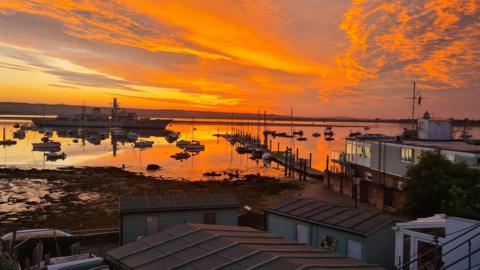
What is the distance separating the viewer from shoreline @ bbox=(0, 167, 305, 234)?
3338cm

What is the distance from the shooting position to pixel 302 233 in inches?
818

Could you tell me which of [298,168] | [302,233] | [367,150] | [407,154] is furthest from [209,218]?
[298,168]

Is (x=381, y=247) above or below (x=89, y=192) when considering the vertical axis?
above

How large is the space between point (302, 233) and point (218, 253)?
1078cm

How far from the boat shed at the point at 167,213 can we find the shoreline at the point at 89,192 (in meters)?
10.1

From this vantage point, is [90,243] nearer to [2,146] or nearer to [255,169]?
[255,169]

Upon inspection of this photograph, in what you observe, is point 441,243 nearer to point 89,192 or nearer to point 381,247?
point 381,247

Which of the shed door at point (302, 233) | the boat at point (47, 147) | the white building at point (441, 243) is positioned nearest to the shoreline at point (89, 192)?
the shed door at point (302, 233)

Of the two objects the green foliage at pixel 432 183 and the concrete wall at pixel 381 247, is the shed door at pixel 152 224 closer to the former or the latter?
the concrete wall at pixel 381 247

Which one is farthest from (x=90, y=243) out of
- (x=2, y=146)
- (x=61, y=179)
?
(x=2, y=146)

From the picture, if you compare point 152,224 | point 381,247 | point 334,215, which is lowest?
point 152,224

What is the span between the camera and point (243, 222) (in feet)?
90.1

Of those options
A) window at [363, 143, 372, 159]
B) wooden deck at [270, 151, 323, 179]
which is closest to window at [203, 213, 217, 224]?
window at [363, 143, 372, 159]

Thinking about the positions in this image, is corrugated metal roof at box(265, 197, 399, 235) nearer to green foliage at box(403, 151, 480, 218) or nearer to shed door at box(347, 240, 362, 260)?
shed door at box(347, 240, 362, 260)
